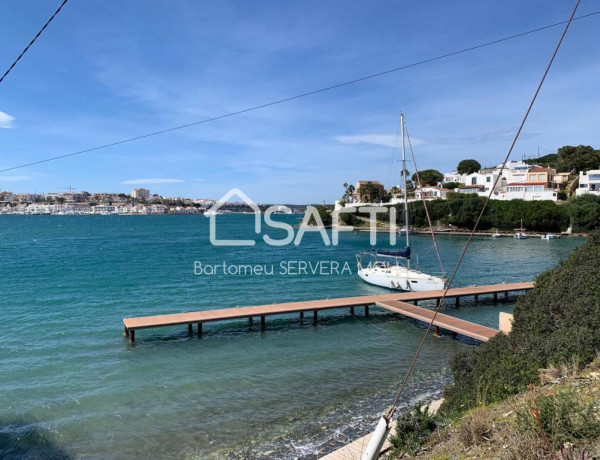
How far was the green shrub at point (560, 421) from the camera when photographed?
4.21 metres

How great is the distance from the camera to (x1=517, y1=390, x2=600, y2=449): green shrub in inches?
166

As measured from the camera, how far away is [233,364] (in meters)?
14.4

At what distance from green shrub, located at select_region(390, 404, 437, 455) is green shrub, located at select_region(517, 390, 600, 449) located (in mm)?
1707

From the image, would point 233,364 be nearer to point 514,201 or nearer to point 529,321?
point 529,321

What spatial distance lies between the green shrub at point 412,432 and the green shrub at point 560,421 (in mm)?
1707

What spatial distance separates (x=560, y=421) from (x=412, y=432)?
2.47 m

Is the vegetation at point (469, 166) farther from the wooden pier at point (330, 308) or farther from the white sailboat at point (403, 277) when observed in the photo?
the wooden pier at point (330, 308)

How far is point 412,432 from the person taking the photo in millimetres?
6270

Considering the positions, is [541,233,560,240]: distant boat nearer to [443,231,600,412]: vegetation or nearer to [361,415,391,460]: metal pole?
[443,231,600,412]: vegetation

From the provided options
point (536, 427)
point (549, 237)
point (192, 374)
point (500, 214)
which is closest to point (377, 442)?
point (536, 427)

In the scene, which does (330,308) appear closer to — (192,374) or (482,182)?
(192,374)

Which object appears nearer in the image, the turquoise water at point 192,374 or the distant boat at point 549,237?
the turquoise water at point 192,374

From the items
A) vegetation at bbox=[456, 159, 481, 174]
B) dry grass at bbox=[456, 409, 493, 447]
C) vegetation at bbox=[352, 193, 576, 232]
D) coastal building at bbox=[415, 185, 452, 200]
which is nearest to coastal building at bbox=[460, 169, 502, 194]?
coastal building at bbox=[415, 185, 452, 200]
